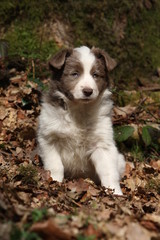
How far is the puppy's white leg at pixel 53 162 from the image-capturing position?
16.9ft

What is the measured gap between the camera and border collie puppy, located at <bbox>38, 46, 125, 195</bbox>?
5215 mm

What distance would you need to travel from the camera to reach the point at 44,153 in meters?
5.32

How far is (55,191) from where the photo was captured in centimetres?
436

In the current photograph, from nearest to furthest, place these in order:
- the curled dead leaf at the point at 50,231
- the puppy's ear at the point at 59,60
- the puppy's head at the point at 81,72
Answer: the curled dead leaf at the point at 50,231
the puppy's head at the point at 81,72
the puppy's ear at the point at 59,60

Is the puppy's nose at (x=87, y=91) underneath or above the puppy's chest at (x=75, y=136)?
above

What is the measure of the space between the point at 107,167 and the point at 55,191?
110cm

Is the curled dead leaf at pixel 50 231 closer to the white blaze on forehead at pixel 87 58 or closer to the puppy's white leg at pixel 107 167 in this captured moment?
the puppy's white leg at pixel 107 167

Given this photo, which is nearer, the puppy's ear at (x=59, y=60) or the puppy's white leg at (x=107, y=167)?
the puppy's white leg at (x=107, y=167)

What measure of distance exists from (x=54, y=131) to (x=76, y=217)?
2279mm

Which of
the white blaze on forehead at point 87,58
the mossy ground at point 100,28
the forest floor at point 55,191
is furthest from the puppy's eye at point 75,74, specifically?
the mossy ground at point 100,28

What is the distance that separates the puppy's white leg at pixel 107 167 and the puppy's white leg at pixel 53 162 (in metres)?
0.54

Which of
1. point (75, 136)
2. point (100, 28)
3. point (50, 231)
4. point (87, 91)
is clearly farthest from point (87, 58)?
point (50, 231)

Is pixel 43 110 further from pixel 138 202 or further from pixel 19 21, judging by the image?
pixel 19 21

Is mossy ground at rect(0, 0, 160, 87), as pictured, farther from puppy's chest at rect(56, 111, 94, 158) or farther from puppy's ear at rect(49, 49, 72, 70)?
puppy's chest at rect(56, 111, 94, 158)
